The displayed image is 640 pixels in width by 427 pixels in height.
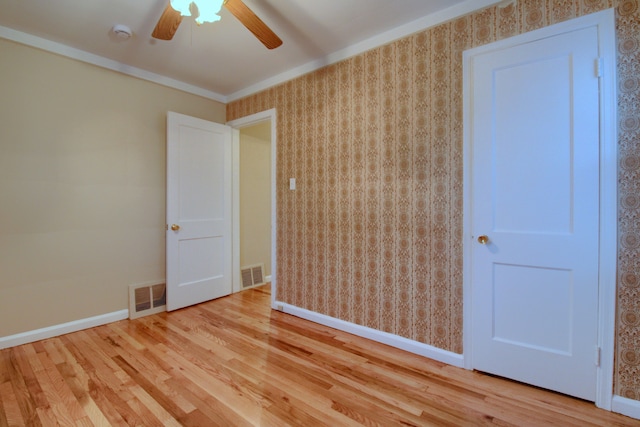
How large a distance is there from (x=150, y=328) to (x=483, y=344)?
2.69m

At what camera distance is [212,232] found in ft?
11.3

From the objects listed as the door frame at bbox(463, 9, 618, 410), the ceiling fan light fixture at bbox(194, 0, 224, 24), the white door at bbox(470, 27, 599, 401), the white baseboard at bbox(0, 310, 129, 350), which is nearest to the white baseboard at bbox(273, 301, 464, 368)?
the white door at bbox(470, 27, 599, 401)

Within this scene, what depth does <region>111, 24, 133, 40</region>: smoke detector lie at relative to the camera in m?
2.22

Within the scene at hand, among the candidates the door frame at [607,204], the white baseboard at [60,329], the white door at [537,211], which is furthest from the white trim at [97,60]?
the door frame at [607,204]

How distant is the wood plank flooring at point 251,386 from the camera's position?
5.03 feet

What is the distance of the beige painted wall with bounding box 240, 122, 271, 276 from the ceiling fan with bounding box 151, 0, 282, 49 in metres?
2.11

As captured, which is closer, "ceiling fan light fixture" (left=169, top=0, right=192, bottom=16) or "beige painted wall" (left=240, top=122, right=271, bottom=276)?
"ceiling fan light fixture" (left=169, top=0, right=192, bottom=16)

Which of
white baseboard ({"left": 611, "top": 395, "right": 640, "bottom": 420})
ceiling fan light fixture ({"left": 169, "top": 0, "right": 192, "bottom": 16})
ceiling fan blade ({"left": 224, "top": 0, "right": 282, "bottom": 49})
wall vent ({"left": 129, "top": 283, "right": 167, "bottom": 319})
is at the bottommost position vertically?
white baseboard ({"left": 611, "top": 395, "right": 640, "bottom": 420})

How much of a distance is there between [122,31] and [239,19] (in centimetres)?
127

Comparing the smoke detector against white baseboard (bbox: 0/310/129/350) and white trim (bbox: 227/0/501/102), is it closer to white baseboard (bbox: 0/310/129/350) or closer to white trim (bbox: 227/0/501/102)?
white trim (bbox: 227/0/501/102)

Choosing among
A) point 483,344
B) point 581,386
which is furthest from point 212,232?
point 581,386

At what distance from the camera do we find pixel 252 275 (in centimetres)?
400

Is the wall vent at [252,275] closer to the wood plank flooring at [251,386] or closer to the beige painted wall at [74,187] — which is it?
the beige painted wall at [74,187]

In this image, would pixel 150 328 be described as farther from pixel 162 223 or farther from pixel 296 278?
pixel 296 278
